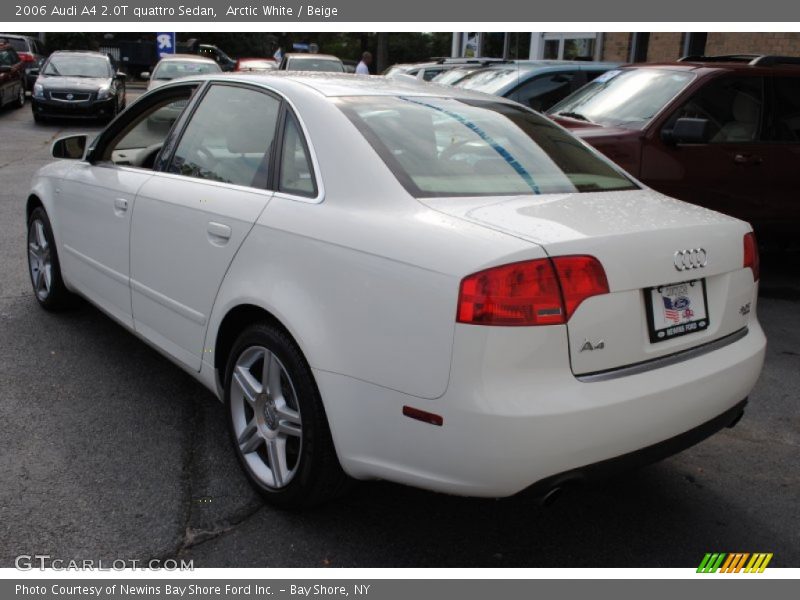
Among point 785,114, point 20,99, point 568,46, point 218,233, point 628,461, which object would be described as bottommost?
point 20,99

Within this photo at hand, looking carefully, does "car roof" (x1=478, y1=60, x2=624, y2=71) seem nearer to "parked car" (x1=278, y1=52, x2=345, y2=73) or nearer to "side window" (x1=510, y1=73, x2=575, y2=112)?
"side window" (x1=510, y1=73, x2=575, y2=112)

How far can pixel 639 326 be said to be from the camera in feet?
8.35

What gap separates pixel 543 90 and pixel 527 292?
7.45 m

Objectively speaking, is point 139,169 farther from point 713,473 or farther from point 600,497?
point 713,473

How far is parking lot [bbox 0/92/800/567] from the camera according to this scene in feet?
9.39

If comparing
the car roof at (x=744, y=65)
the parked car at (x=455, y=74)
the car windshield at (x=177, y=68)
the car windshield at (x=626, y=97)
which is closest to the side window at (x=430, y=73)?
the parked car at (x=455, y=74)

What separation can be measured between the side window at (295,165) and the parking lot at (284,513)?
1221mm

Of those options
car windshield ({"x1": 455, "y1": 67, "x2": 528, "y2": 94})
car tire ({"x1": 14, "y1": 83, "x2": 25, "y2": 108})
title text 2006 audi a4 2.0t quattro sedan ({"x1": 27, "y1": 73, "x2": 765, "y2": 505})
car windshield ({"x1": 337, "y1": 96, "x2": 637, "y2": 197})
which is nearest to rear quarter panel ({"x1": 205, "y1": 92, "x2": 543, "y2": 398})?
title text 2006 audi a4 2.0t quattro sedan ({"x1": 27, "y1": 73, "x2": 765, "y2": 505})

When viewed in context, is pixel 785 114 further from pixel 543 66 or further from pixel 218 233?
pixel 218 233

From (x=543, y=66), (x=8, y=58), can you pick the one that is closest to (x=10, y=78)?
(x=8, y=58)

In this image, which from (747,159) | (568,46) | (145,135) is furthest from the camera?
(568,46)

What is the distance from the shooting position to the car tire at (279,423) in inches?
110

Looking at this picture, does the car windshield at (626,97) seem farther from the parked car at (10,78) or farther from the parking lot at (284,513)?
the parked car at (10,78)

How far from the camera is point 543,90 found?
9289 mm
